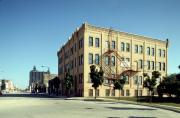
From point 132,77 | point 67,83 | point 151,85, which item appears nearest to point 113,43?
point 132,77

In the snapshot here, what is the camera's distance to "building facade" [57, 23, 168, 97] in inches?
2226

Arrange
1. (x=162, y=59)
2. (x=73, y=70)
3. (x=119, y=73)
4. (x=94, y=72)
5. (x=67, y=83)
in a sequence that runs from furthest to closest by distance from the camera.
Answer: (x=162, y=59), (x=73, y=70), (x=119, y=73), (x=67, y=83), (x=94, y=72)

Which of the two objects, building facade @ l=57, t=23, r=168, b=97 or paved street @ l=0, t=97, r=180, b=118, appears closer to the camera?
paved street @ l=0, t=97, r=180, b=118

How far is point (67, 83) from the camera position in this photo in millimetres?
56438

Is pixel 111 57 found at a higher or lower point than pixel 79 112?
higher

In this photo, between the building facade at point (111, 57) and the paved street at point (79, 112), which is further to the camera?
the building facade at point (111, 57)

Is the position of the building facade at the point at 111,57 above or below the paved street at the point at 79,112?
above

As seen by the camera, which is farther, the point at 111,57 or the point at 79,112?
the point at 111,57

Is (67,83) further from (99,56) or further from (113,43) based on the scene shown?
(113,43)

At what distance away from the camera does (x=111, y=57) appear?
5969cm

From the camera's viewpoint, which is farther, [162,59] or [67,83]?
[162,59]

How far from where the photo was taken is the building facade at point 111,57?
56.5 metres

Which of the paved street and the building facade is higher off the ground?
the building facade

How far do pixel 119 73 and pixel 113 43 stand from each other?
6.57 m
